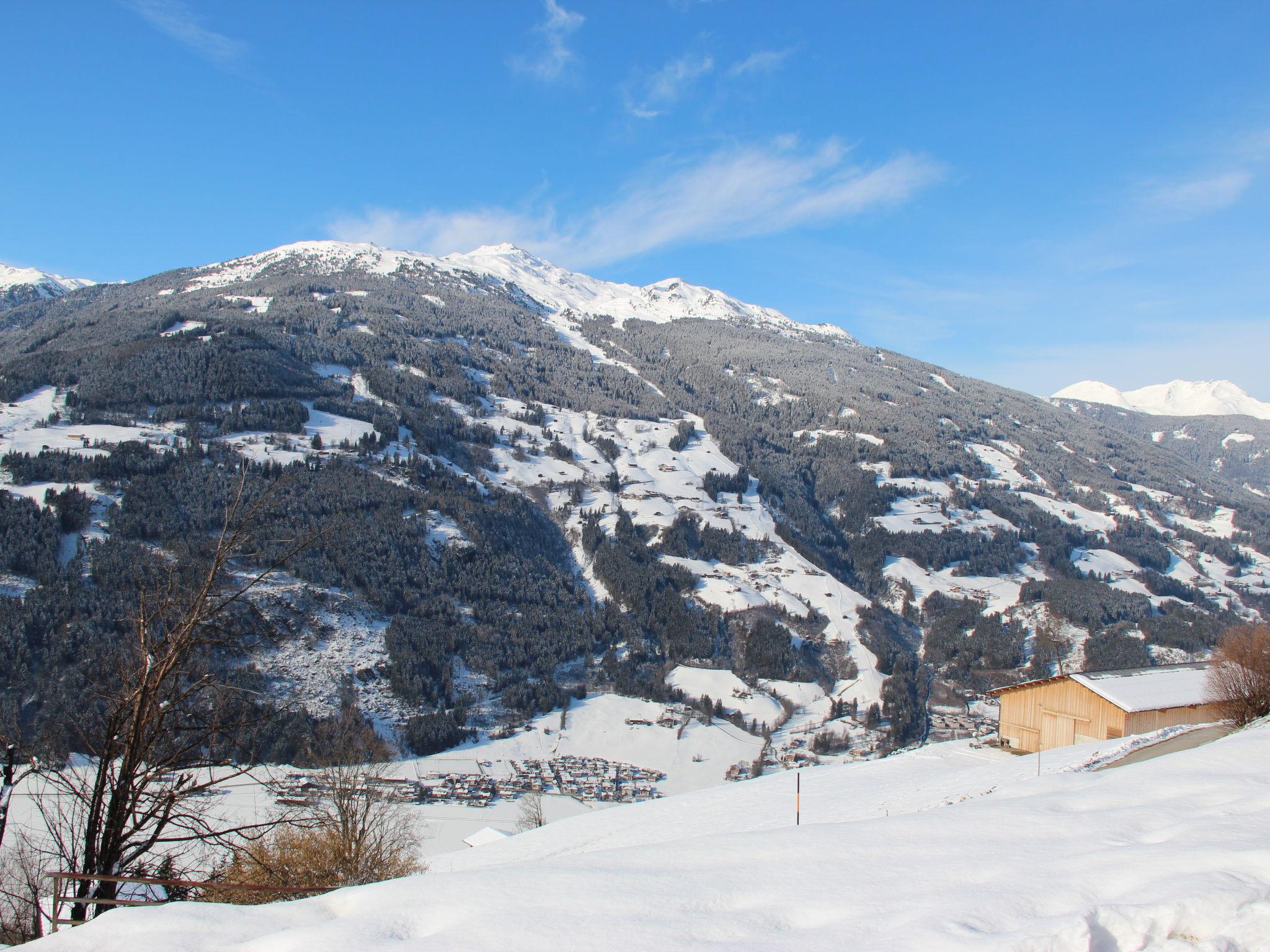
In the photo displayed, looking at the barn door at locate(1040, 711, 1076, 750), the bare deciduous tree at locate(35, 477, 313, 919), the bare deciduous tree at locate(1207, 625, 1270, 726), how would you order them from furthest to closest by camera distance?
the barn door at locate(1040, 711, 1076, 750), the bare deciduous tree at locate(1207, 625, 1270, 726), the bare deciduous tree at locate(35, 477, 313, 919)

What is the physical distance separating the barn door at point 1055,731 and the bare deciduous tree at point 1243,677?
227 inches

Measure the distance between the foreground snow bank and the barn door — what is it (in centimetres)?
2769

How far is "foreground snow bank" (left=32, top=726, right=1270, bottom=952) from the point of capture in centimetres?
424

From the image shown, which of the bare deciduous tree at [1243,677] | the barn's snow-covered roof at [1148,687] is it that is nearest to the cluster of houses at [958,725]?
the barn's snow-covered roof at [1148,687]

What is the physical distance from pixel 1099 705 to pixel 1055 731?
2612mm

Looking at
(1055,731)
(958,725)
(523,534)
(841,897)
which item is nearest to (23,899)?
(841,897)

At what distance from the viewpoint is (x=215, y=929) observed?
4750 mm

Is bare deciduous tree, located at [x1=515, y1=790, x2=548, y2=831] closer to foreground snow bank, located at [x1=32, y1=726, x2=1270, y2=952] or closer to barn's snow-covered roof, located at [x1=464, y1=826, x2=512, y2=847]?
barn's snow-covered roof, located at [x1=464, y1=826, x2=512, y2=847]

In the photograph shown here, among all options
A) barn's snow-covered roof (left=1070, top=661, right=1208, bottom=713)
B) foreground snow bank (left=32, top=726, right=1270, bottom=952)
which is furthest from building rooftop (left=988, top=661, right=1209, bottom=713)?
foreground snow bank (left=32, top=726, right=1270, bottom=952)

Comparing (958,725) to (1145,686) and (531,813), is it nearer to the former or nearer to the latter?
(1145,686)

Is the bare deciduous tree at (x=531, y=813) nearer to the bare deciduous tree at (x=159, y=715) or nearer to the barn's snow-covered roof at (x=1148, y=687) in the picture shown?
the barn's snow-covered roof at (x=1148, y=687)

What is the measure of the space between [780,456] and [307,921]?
158m

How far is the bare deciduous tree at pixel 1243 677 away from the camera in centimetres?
2447

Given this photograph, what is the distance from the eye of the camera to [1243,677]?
25344mm
